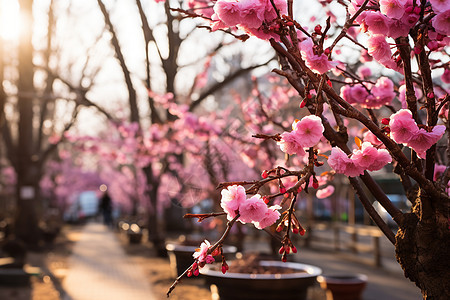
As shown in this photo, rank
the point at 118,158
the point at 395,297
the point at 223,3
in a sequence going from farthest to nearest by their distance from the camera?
the point at 118,158, the point at 395,297, the point at 223,3

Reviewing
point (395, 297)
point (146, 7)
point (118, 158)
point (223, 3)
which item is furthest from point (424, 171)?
point (118, 158)

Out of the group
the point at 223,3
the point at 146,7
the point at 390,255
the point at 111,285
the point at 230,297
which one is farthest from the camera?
the point at 390,255

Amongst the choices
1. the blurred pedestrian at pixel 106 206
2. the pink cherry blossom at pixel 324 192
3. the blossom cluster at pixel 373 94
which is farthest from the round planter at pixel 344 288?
the blurred pedestrian at pixel 106 206

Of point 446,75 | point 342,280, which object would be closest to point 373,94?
point 446,75

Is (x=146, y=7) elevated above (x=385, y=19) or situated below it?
above

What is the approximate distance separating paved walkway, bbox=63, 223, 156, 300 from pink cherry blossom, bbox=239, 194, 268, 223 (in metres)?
6.71

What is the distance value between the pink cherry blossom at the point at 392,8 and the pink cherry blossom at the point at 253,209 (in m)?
1.00

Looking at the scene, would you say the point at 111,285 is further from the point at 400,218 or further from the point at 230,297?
the point at 400,218

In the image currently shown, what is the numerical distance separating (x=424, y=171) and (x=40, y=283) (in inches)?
353

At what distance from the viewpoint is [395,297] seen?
9734mm

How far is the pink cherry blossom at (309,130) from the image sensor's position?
2.47 metres

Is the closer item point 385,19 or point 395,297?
point 385,19

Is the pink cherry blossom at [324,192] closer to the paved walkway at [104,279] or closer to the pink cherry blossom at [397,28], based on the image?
the pink cherry blossom at [397,28]

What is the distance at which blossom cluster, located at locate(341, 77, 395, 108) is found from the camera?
370cm
